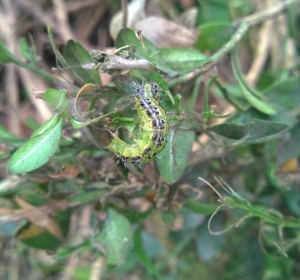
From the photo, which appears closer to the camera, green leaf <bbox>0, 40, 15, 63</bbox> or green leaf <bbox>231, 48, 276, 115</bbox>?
green leaf <bbox>0, 40, 15, 63</bbox>

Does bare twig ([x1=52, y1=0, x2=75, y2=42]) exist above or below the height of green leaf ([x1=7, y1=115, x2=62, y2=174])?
below

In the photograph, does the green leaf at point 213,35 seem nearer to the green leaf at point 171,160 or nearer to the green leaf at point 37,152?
the green leaf at point 171,160

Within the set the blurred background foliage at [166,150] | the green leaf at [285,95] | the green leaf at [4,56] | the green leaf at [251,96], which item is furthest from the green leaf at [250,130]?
the green leaf at [4,56]

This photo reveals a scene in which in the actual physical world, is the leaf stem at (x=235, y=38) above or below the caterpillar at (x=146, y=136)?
below

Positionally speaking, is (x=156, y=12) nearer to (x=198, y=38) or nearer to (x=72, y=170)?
(x=198, y=38)

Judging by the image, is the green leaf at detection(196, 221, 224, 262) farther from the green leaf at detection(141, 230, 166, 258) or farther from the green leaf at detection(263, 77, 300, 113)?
the green leaf at detection(263, 77, 300, 113)

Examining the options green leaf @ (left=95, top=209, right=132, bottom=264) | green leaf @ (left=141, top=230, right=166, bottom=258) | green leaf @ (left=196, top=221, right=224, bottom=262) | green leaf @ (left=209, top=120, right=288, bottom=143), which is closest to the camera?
green leaf @ (left=209, top=120, right=288, bottom=143)

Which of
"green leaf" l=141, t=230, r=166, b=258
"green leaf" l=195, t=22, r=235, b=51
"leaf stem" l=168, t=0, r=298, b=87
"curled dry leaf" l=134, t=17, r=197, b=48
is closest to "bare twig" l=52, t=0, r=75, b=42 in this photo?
"curled dry leaf" l=134, t=17, r=197, b=48

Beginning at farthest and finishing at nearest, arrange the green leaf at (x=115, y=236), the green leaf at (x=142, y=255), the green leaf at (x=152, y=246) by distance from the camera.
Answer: the green leaf at (x=152, y=246) < the green leaf at (x=142, y=255) < the green leaf at (x=115, y=236)
